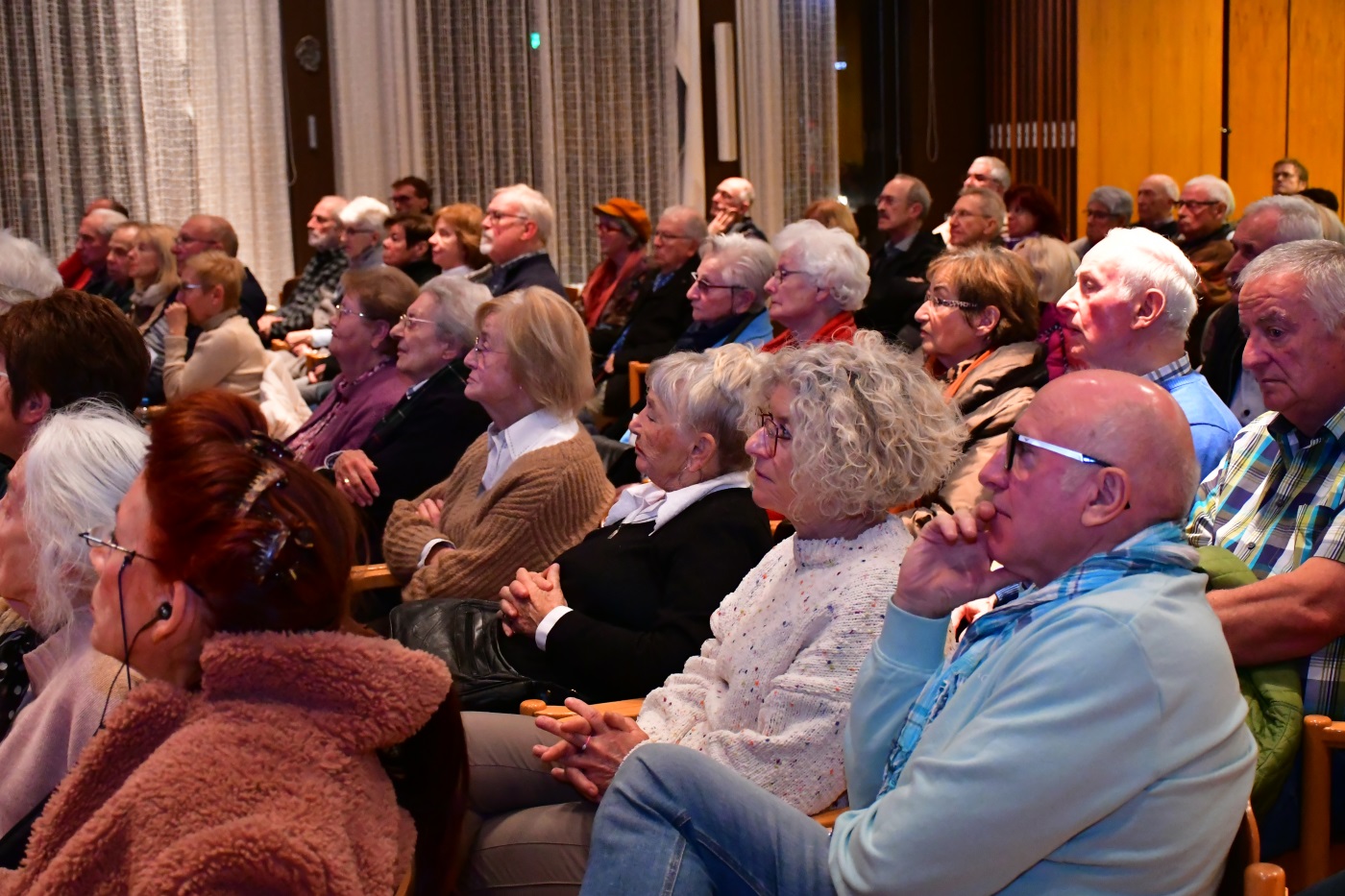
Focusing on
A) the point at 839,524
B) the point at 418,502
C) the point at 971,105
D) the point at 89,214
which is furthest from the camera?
the point at 971,105

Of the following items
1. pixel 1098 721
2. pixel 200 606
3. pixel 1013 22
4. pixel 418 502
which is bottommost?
pixel 418 502

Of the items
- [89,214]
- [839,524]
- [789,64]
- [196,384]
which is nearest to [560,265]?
[789,64]

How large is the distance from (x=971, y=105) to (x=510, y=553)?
27.3ft

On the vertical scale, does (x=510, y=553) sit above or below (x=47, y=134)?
below

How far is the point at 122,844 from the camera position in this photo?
140 centimetres

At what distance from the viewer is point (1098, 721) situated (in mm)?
1479

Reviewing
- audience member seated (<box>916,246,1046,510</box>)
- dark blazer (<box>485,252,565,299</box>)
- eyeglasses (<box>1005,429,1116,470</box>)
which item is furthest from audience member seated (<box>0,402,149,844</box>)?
dark blazer (<box>485,252,565,299</box>)

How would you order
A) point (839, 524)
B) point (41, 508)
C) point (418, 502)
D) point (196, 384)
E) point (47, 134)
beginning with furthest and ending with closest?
point (47, 134)
point (196, 384)
point (418, 502)
point (839, 524)
point (41, 508)

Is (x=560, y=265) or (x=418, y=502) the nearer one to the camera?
(x=418, y=502)

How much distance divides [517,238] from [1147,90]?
5.97 metres

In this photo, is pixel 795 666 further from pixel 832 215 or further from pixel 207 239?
pixel 207 239

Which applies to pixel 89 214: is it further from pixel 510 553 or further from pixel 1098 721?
pixel 1098 721

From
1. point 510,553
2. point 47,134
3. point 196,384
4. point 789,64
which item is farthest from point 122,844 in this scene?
point 789,64

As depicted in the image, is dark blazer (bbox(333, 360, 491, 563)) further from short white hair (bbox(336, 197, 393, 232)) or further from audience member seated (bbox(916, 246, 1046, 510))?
short white hair (bbox(336, 197, 393, 232))
